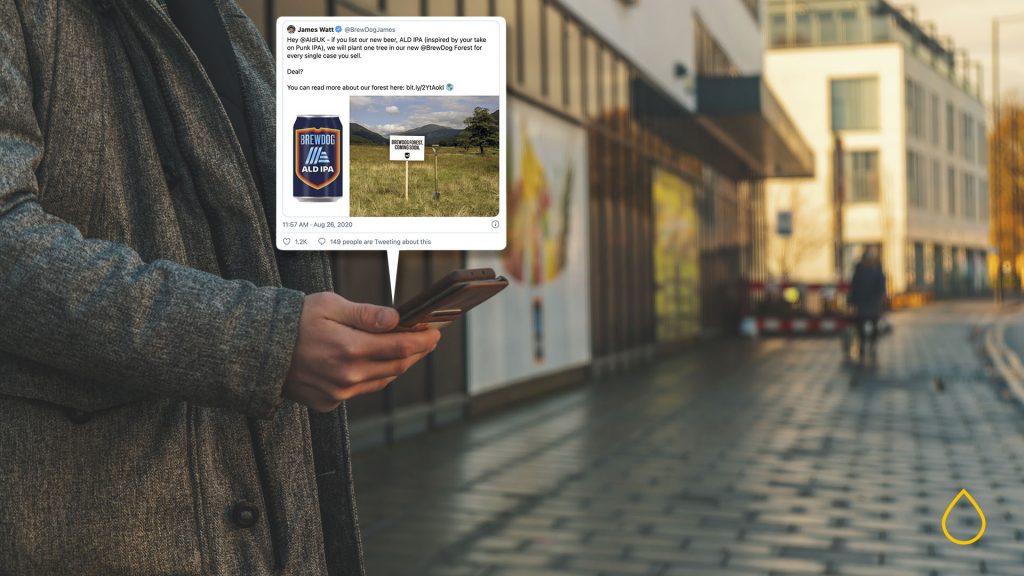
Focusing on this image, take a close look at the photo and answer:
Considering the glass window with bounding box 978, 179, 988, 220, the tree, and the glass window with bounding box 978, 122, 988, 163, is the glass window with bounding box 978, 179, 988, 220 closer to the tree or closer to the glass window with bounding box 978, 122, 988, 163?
the glass window with bounding box 978, 122, 988, 163

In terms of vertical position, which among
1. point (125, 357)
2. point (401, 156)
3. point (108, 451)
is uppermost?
point (401, 156)

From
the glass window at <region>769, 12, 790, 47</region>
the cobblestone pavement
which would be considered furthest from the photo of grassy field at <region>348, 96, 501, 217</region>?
the glass window at <region>769, 12, 790, 47</region>

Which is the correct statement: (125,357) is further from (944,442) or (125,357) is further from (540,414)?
(540,414)

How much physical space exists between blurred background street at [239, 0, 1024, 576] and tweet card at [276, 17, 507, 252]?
0.03 meters

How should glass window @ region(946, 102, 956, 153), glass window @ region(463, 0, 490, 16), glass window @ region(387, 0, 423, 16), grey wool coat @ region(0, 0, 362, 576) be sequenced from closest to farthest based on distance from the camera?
grey wool coat @ region(0, 0, 362, 576), glass window @ region(387, 0, 423, 16), glass window @ region(463, 0, 490, 16), glass window @ region(946, 102, 956, 153)

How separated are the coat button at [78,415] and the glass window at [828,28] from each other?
5986 cm

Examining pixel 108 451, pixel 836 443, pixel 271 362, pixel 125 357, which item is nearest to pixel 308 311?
pixel 271 362

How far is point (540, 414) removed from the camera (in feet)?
38.2

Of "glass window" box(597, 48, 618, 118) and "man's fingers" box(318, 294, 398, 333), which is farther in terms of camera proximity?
"glass window" box(597, 48, 618, 118)

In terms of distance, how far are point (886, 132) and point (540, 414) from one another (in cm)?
4978

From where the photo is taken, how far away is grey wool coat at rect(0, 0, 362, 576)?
1.24 metres

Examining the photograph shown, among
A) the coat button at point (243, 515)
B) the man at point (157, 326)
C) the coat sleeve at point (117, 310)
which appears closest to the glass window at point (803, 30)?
the man at point (157, 326)

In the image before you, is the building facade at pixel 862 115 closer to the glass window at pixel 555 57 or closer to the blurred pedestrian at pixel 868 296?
the blurred pedestrian at pixel 868 296

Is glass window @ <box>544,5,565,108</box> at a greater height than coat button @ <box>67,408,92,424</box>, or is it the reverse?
glass window @ <box>544,5,565,108</box>
